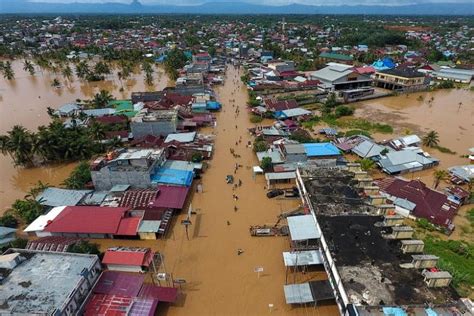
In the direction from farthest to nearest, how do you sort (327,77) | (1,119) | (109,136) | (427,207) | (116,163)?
(327,77), (1,119), (109,136), (116,163), (427,207)

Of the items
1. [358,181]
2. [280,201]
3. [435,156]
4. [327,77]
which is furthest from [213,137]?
[327,77]

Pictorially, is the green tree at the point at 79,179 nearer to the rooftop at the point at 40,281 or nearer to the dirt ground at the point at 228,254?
the dirt ground at the point at 228,254

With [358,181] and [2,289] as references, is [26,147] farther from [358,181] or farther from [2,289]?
[358,181]

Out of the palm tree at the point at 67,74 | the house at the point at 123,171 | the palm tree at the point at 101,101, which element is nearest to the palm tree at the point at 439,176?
the house at the point at 123,171

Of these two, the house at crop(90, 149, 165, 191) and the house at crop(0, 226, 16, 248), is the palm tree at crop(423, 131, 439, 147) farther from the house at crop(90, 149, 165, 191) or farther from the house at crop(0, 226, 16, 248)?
the house at crop(0, 226, 16, 248)

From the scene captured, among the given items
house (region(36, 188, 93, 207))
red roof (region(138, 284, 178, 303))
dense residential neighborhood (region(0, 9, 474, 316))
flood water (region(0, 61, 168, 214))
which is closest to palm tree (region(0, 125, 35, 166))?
dense residential neighborhood (region(0, 9, 474, 316))

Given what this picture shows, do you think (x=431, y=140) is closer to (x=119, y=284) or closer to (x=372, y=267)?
(x=372, y=267)
